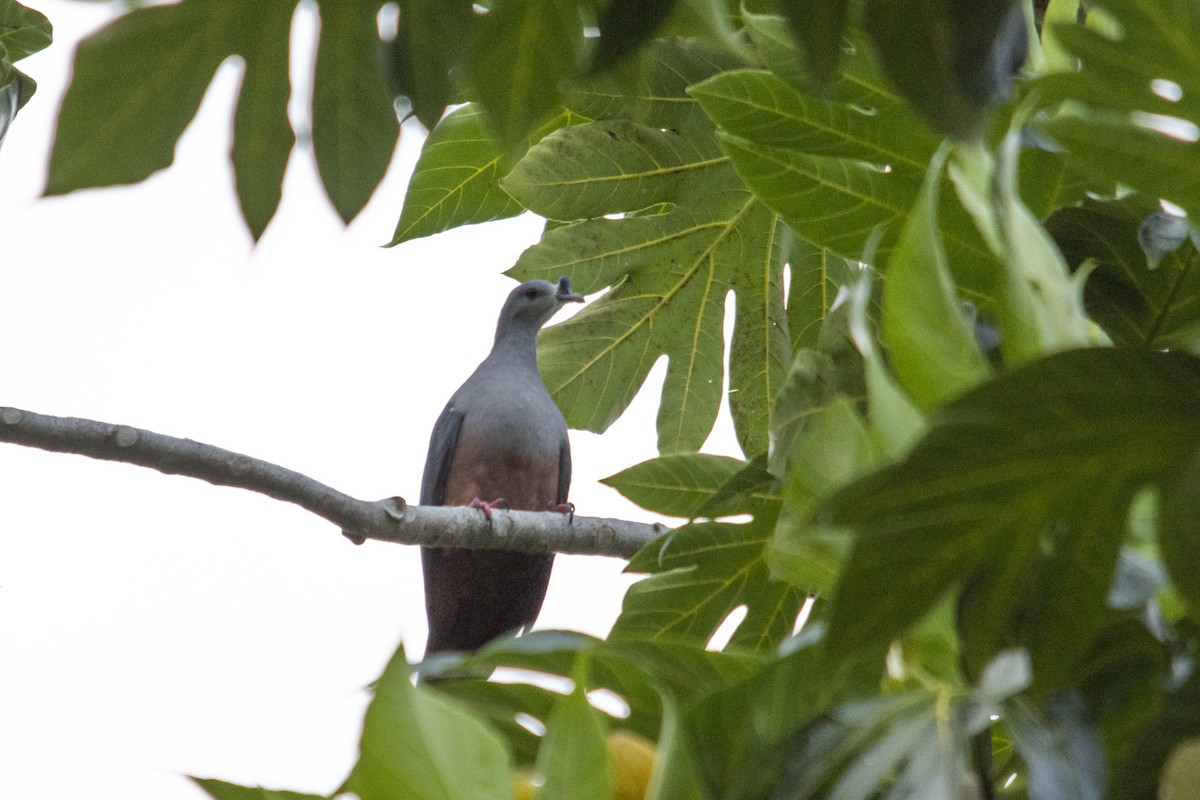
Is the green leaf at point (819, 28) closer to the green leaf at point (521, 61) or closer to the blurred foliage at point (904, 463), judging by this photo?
the blurred foliage at point (904, 463)

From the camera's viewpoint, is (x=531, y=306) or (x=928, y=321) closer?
(x=928, y=321)

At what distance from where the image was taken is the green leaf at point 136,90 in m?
0.83

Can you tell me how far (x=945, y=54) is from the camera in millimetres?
690

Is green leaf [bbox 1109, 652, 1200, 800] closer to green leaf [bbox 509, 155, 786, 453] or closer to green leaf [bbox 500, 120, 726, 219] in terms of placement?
green leaf [bbox 500, 120, 726, 219]

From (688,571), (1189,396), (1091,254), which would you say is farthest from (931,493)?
(688,571)

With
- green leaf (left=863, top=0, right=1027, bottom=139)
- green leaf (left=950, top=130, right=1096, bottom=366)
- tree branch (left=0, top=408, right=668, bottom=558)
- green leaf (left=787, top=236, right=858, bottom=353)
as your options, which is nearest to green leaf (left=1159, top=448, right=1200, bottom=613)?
green leaf (left=950, top=130, right=1096, bottom=366)

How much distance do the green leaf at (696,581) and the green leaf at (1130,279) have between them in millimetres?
597

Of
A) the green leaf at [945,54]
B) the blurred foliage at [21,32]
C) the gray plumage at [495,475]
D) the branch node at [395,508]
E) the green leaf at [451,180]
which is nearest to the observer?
the green leaf at [945,54]

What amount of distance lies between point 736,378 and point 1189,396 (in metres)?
2.24

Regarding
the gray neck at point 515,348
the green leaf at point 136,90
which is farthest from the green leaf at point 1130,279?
the gray neck at point 515,348

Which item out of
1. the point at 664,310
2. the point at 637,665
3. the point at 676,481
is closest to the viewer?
the point at 637,665

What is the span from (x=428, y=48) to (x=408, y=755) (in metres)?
0.51

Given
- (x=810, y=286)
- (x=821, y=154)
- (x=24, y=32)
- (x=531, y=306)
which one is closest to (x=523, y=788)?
(x=821, y=154)

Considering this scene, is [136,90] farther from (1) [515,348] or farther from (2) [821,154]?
(1) [515,348]
